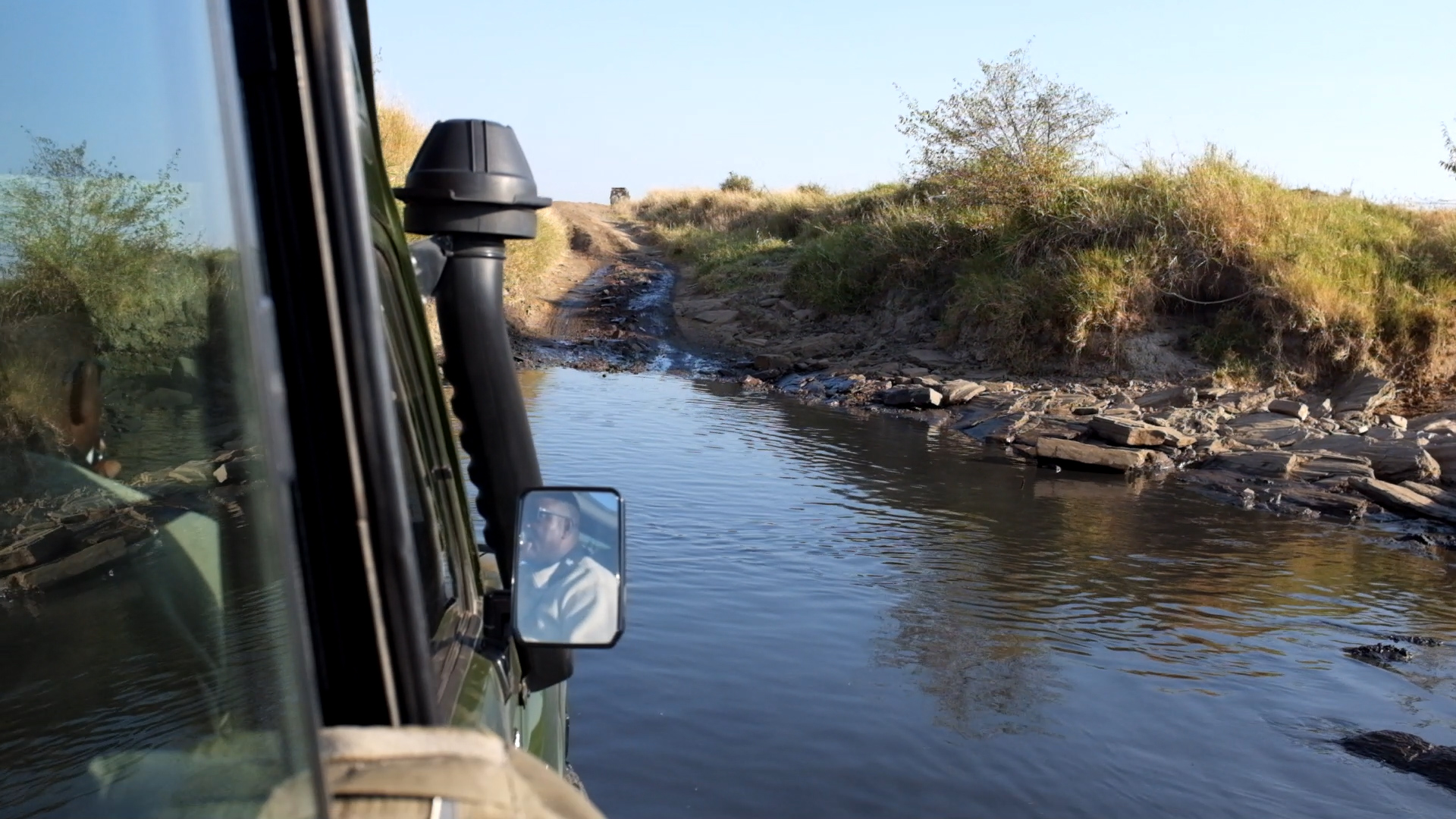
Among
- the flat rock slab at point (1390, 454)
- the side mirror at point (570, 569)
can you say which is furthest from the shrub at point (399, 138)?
the side mirror at point (570, 569)

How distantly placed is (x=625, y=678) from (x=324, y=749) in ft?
13.3

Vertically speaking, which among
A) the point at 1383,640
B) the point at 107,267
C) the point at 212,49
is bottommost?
the point at 1383,640

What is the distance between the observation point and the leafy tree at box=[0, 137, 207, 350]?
867 millimetres

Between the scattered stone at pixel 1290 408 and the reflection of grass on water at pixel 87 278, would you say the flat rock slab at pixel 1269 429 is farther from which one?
the reflection of grass on water at pixel 87 278

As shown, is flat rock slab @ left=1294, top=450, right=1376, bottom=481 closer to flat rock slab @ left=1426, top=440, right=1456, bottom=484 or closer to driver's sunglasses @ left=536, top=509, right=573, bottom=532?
flat rock slab @ left=1426, top=440, right=1456, bottom=484

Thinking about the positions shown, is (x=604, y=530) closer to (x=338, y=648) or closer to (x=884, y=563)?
(x=338, y=648)

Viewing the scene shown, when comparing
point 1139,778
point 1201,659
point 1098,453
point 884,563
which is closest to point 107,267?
point 1139,778

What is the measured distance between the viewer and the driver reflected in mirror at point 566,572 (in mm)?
1708

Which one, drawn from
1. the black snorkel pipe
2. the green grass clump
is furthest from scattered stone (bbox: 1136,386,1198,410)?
the black snorkel pipe

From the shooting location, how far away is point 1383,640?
5953 millimetres

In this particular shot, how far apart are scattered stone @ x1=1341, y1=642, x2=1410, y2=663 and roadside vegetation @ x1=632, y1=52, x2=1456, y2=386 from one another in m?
7.81

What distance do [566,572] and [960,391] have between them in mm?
11991

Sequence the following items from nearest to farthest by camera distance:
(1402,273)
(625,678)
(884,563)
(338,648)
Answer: (338,648) → (625,678) → (884,563) → (1402,273)

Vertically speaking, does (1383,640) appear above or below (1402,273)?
below
